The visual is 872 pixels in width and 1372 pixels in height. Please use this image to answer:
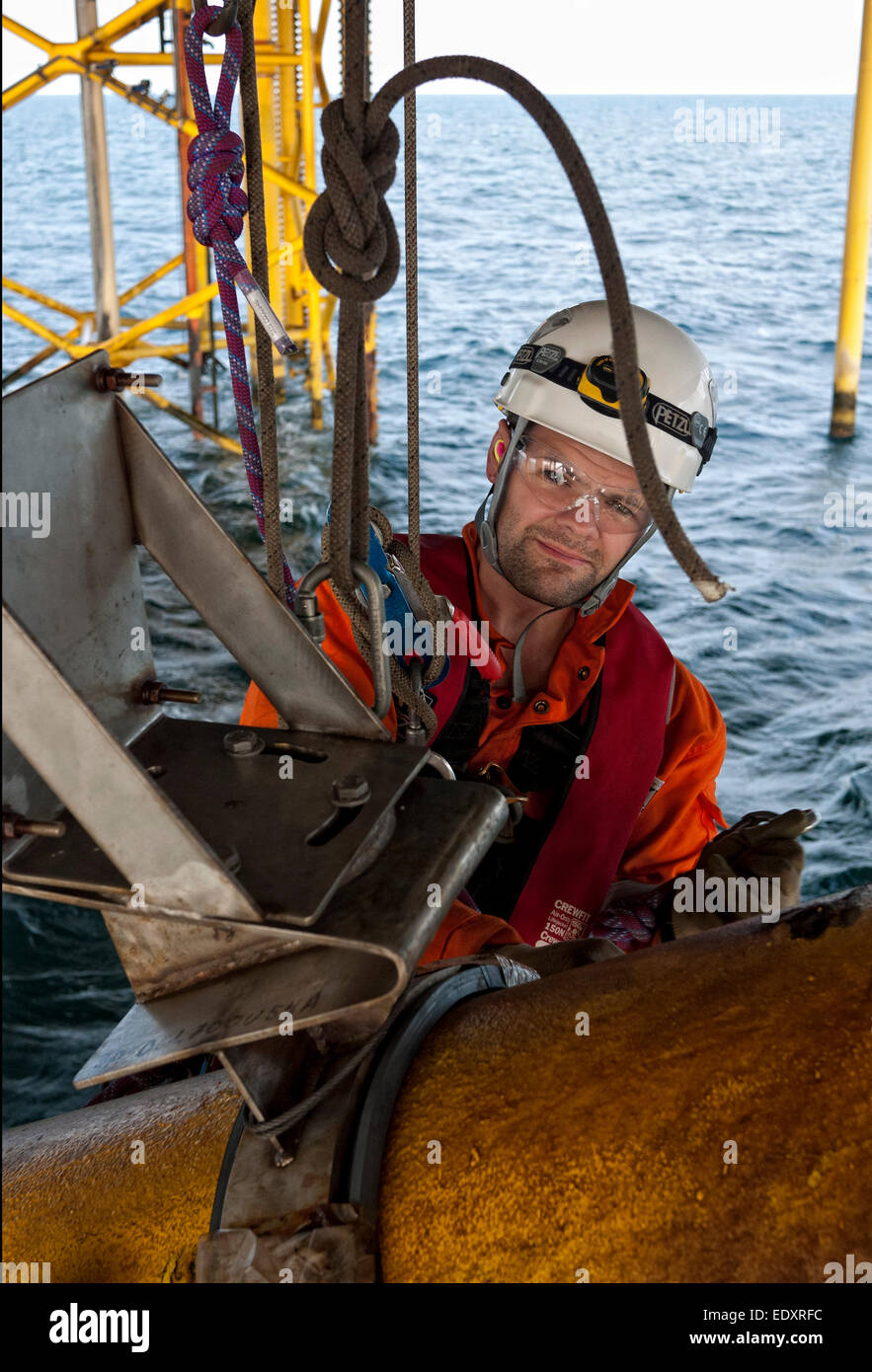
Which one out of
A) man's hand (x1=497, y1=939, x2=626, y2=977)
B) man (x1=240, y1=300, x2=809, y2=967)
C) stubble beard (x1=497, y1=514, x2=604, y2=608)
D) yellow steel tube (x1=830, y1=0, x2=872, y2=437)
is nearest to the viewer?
man's hand (x1=497, y1=939, x2=626, y2=977)

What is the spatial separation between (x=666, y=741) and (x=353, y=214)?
210 cm

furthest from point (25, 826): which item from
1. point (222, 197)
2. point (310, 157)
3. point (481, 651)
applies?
point (310, 157)

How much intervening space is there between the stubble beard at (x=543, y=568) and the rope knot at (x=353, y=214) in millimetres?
1802

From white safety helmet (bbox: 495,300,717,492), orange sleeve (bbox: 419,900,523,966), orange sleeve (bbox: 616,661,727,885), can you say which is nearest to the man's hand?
orange sleeve (bbox: 419,900,523,966)

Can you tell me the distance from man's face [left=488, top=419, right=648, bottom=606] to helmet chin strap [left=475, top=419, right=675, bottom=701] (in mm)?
14

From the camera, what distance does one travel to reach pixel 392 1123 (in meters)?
1.38

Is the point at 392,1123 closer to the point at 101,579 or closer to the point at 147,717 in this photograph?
the point at 147,717

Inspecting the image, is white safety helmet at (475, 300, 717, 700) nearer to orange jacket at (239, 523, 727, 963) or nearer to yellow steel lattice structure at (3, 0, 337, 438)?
orange jacket at (239, 523, 727, 963)

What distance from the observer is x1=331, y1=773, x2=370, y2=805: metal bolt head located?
1295mm

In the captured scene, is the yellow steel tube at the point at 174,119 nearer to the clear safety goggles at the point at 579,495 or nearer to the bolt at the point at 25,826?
the clear safety goggles at the point at 579,495

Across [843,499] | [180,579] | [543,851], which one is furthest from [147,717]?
[843,499]

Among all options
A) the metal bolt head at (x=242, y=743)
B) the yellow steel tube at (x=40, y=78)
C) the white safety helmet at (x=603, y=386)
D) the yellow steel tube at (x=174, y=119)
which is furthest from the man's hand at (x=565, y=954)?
the yellow steel tube at (x=40, y=78)

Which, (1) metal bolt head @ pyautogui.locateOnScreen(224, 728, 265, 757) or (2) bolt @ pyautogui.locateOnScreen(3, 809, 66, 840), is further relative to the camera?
(1) metal bolt head @ pyautogui.locateOnScreen(224, 728, 265, 757)

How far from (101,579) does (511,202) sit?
36817 mm
